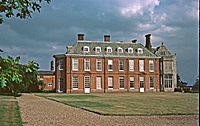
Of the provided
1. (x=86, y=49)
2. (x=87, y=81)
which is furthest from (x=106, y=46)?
(x=87, y=81)

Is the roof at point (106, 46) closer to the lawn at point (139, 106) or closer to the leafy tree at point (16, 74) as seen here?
the lawn at point (139, 106)

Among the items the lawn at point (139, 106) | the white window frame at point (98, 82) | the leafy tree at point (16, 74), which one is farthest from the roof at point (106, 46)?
the leafy tree at point (16, 74)

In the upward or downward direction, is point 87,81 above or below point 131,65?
below

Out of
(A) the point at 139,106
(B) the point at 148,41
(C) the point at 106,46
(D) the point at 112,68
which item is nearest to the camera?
(A) the point at 139,106

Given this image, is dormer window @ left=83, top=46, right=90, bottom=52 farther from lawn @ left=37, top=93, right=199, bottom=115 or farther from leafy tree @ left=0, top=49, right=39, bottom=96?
leafy tree @ left=0, top=49, right=39, bottom=96

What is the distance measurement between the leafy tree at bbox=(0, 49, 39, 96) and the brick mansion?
46765 millimetres

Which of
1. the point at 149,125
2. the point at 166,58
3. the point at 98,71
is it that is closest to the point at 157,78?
the point at 166,58

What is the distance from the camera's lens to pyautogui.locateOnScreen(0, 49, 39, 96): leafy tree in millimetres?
4096

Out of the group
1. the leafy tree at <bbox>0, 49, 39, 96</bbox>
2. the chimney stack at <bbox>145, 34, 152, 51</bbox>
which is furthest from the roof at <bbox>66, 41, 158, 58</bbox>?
the leafy tree at <bbox>0, 49, 39, 96</bbox>

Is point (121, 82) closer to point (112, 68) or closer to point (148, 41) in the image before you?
point (112, 68)

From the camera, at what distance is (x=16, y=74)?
4191 millimetres

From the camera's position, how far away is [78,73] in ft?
170

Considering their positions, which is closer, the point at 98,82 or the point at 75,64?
the point at 75,64

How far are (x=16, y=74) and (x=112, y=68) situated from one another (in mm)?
49529
